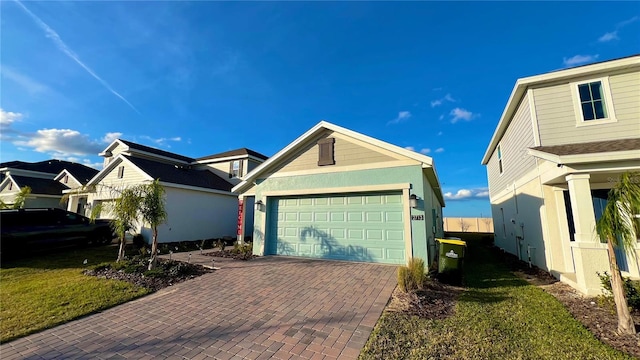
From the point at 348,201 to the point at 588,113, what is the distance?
7.88 metres

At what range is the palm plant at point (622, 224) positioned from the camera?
3805 millimetres

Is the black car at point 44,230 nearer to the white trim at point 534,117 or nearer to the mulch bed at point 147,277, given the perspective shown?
the mulch bed at point 147,277

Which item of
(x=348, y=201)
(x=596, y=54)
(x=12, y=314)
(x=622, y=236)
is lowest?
(x=12, y=314)

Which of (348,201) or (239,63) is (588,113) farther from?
(239,63)

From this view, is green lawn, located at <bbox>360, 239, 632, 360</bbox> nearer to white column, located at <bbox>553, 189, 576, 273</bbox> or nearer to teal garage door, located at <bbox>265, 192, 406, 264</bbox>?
white column, located at <bbox>553, 189, 576, 273</bbox>

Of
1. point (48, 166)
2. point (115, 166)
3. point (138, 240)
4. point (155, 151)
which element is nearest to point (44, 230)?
point (138, 240)

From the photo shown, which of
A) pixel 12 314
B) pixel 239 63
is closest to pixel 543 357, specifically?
pixel 12 314

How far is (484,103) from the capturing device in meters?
13.5

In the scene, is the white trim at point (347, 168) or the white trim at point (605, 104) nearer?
the white trim at point (605, 104)

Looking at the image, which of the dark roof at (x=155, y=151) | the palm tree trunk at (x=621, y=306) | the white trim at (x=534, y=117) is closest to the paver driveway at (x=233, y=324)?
the palm tree trunk at (x=621, y=306)

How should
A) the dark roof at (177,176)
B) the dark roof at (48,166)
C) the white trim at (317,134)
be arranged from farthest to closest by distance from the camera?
the dark roof at (48,166) → the dark roof at (177,176) → the white trim at (317,134)

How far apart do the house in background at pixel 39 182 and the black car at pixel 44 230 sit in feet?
30.5

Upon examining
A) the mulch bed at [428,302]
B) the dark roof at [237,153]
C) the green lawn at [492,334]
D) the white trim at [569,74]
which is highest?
the dark roof at [237,153]

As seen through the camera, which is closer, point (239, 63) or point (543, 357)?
point (543, 357)
